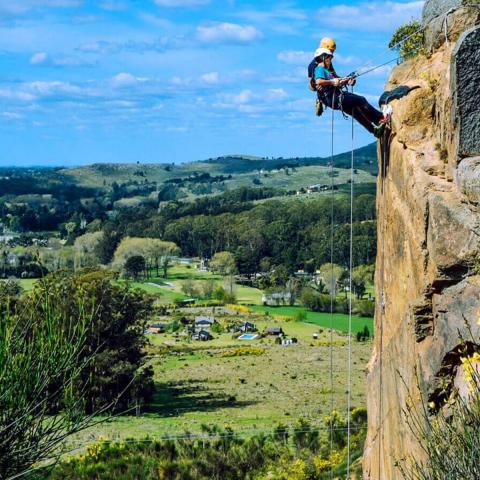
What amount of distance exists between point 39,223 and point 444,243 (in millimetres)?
150630

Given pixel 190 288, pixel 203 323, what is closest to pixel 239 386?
pixel 203 323

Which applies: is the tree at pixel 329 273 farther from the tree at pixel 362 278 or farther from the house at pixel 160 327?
the house at pixel 160 327

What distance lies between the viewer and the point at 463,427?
688cm

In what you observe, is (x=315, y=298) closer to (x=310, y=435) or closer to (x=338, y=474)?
(x=310, y=435)

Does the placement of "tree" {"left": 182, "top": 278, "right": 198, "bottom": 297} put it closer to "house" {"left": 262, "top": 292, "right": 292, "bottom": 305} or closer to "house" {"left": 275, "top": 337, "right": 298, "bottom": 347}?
"house" {"left": 262, "top": 292, "right": 292, "bottom": 305}

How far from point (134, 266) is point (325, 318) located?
29175 millimetres

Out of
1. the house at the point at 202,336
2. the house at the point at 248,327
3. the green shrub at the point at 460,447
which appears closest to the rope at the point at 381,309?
the green shrub at the point at 460,447

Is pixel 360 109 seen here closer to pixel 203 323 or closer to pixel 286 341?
pixel 286 341

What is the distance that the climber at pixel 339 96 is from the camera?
11.4 m

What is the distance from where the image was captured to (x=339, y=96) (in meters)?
11.5

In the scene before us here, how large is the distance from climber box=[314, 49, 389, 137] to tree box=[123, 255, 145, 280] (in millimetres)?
90283

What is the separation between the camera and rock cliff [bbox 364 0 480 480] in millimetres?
9445

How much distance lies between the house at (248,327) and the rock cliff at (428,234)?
58.2 m

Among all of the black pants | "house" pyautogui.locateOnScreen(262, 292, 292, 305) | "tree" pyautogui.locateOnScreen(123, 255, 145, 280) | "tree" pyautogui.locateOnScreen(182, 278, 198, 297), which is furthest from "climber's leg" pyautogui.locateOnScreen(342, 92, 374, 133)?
"tree" pyautogui.locateOnScreen(123, 255, 145, 280)
